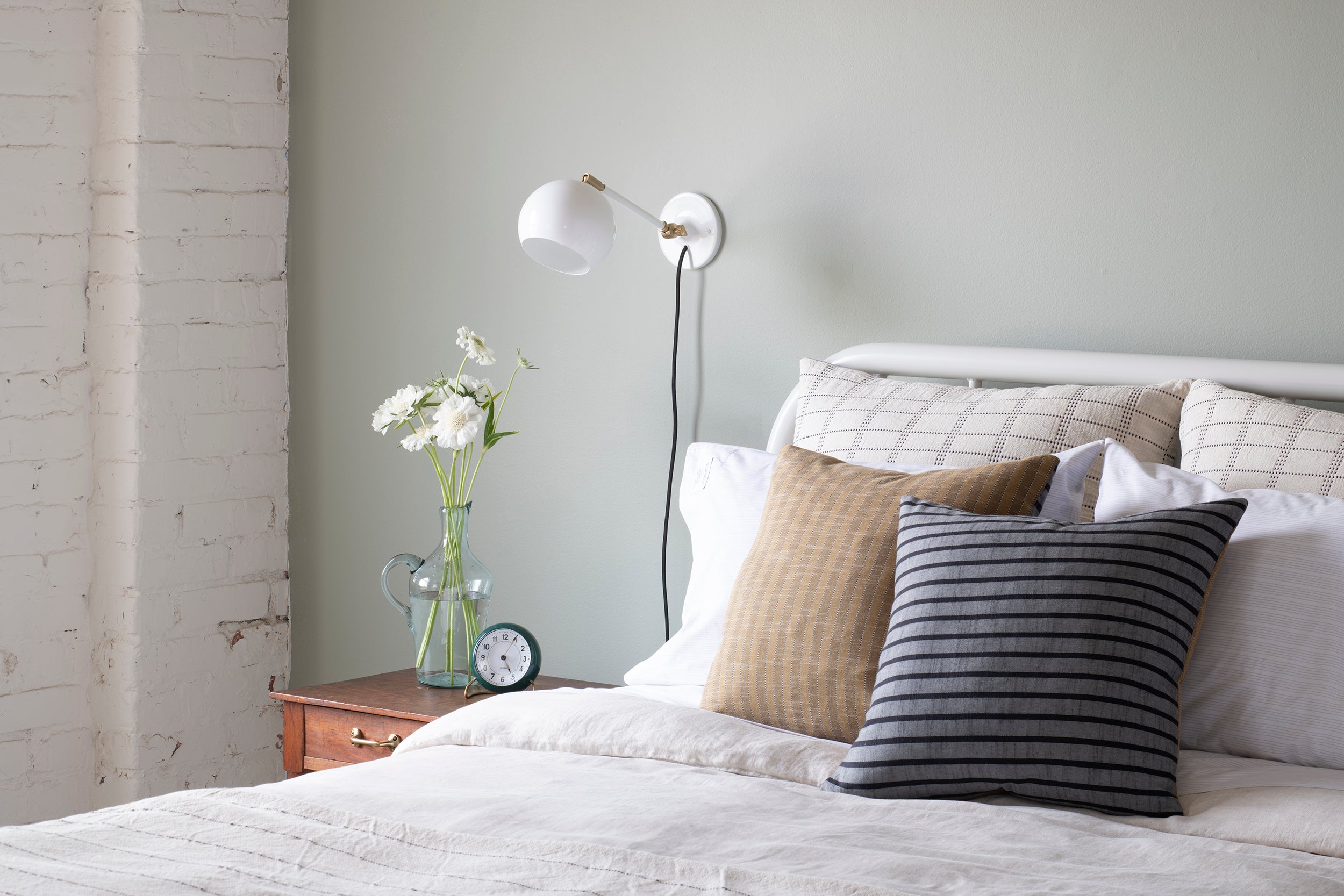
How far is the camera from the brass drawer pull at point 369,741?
204 cm

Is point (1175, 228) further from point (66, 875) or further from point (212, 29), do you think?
point (212, 29)

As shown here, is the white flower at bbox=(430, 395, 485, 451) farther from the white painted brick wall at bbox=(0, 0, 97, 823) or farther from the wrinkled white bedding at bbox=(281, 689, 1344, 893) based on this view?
the white painted brick wall at bbox=(0, 0, 97, 823)

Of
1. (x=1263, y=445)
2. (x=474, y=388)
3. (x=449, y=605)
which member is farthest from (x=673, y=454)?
(x=1263, y=445)

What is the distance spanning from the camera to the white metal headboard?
1707 mm

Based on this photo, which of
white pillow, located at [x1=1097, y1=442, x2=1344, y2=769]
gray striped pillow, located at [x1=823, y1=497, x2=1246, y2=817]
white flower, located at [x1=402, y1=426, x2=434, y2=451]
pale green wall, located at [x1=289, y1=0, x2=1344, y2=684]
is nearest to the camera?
gray striped pillow, located at [x1=823, y1=497, x2=1246, y2=817]

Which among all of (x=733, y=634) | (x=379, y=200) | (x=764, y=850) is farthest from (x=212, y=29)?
(x=764, y=850)

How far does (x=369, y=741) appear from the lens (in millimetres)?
2072

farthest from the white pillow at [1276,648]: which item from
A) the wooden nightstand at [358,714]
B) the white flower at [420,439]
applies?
the white flower at [420,439]

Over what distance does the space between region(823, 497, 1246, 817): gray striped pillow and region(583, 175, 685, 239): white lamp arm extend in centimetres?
106

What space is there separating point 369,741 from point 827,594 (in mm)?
937

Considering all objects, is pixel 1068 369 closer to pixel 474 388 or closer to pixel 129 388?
pixel 474 388

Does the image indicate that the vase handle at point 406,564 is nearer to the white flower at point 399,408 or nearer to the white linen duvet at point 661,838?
the white flower at point 399,408

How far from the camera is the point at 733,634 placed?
5.17ft

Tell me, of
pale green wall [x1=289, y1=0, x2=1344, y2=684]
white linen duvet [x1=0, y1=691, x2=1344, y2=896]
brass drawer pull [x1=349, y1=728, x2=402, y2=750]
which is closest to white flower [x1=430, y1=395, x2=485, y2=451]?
pale green wall [x1=289, y1=0, x2=1344, y2=684]
